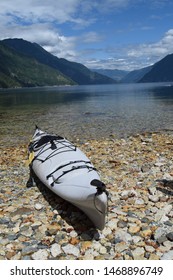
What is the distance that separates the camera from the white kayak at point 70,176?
27.4ft

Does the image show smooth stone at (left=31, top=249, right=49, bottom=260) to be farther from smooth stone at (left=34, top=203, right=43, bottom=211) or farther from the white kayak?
smooth stone at (left=34, top=203, right=43, bottom=211)

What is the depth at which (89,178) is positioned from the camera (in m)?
9.59

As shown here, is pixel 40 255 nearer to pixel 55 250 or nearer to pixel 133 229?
pixel 55 250

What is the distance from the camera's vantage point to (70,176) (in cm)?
1023

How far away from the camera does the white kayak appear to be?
8.34m

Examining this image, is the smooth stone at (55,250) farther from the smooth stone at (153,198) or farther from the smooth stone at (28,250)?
the smooth stone at (153,198)

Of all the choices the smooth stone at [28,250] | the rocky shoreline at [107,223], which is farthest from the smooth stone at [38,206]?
the smooth stone at [28,250]

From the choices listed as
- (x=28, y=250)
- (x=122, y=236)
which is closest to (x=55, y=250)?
(x=28, y=250)

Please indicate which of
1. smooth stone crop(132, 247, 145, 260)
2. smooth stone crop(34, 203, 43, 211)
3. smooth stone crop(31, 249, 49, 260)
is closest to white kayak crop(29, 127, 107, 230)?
smooth stone crop(34, 203, 43, 211)

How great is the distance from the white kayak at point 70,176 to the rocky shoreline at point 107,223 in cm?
A: 63

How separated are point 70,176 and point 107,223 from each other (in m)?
2.19

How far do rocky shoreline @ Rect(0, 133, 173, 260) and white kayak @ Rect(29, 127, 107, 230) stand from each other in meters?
0.63
